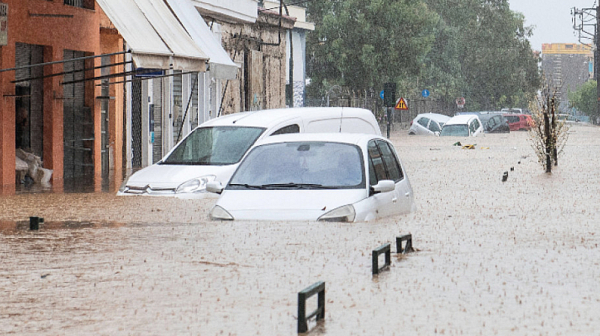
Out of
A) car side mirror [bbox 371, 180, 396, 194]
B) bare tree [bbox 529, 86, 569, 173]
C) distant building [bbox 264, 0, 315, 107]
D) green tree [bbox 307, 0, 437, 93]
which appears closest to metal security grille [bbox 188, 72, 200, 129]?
bare tree [bbox 529, 86, 569, 173]

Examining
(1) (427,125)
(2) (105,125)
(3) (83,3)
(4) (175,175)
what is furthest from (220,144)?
(1) (427,125)

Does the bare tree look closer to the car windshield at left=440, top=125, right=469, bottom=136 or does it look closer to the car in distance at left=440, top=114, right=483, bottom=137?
the car windshield at left=440, top=125, right=469, bottom=136

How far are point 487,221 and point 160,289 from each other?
6083 millimetres

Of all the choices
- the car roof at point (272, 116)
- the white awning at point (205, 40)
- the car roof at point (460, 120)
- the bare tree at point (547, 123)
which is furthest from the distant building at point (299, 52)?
the car roof at point (272, 116)

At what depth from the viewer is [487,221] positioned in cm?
1309

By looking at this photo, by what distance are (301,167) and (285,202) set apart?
34.3 inches

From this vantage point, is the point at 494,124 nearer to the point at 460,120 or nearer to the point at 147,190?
the point at 460,120

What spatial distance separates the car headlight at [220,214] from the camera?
1092cm

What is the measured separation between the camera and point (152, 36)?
19672mm

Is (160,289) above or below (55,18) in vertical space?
below

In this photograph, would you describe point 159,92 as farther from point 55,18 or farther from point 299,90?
point 299,90

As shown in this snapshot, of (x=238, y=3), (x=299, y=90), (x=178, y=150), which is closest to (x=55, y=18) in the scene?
(x=178, y=150)

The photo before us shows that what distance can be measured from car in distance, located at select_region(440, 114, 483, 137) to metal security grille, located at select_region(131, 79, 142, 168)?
986 inches

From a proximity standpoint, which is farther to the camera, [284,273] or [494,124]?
[494,124]
